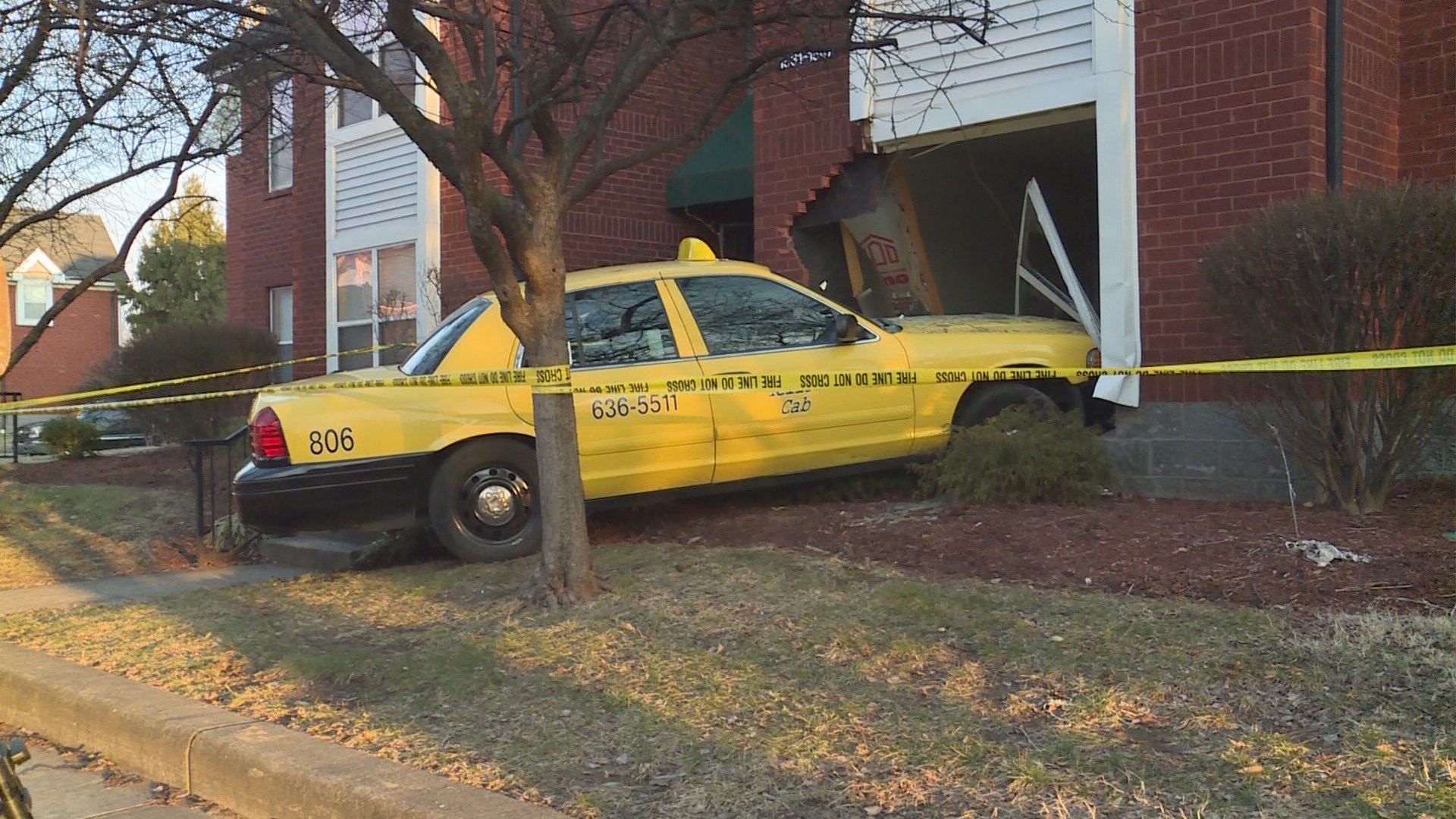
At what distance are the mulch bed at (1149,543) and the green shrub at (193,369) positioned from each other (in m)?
7.64

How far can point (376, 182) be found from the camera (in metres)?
14.5

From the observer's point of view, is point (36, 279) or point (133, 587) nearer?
point (133, 587)

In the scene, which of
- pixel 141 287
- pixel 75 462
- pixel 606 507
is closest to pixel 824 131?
pixel 606 507

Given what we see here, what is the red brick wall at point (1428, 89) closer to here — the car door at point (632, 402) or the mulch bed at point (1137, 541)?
the mulch bed at point (1137, 541)

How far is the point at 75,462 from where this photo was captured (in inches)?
577

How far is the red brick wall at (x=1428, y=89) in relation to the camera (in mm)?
8000

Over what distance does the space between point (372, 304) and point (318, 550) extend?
6.95 metres

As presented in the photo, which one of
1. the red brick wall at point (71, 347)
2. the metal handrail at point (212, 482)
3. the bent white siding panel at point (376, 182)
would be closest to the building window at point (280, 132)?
the bent white siding panel at point (376, 182)

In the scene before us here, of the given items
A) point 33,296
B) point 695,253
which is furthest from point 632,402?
point 33,296

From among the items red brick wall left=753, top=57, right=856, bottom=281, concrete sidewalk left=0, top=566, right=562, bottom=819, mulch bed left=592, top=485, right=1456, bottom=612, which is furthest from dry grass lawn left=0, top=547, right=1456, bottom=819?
red brick wall left=753, top=57, right=856, bottom=281

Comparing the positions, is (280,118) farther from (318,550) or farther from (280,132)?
(318,550)

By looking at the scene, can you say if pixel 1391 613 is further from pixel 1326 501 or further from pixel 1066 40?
A: pixel 1066 40

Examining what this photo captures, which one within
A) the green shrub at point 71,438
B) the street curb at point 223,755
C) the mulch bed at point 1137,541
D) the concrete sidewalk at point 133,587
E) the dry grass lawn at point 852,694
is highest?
the green shrub at point 71,438

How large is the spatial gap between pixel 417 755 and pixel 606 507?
345 cm
